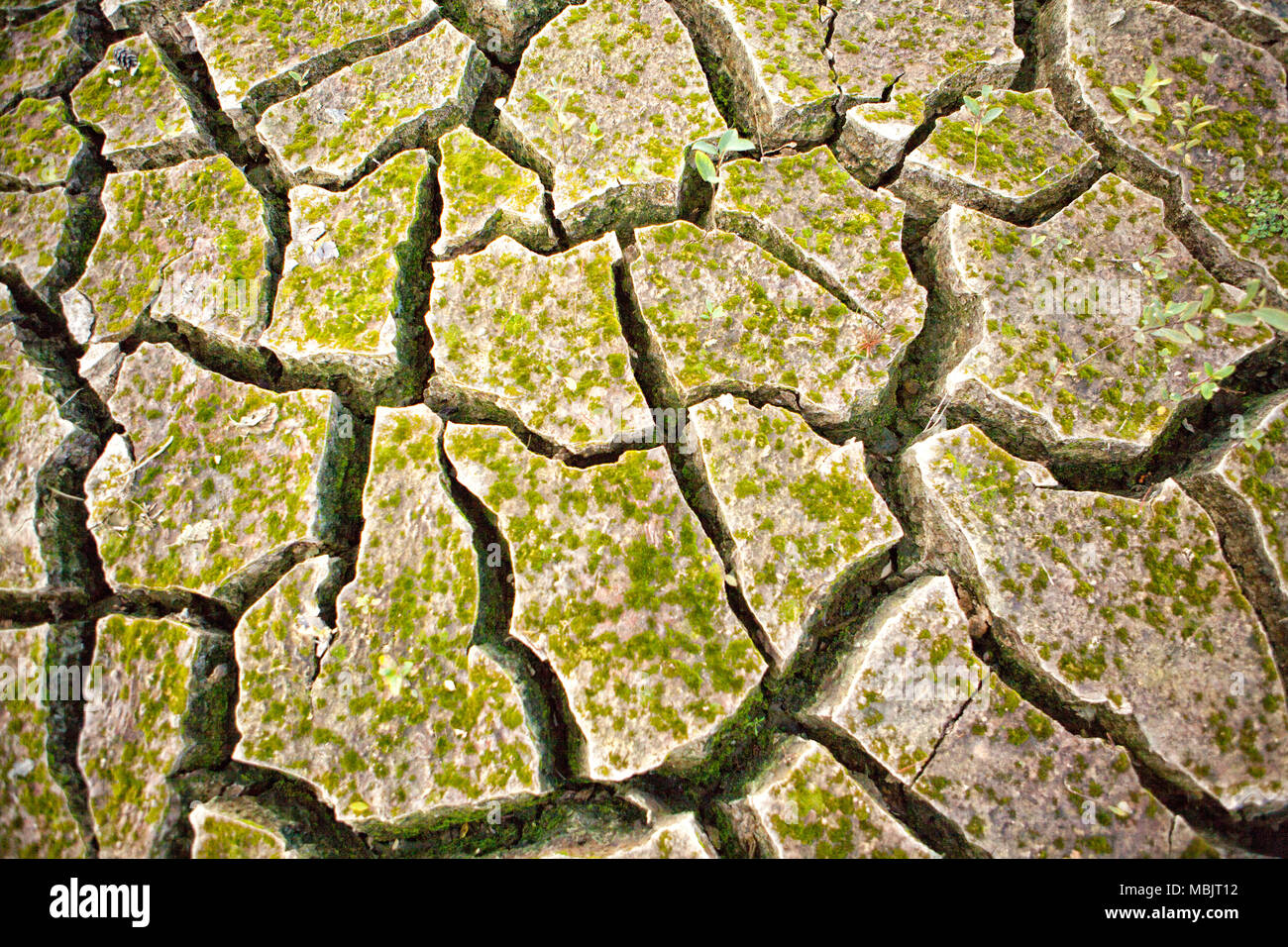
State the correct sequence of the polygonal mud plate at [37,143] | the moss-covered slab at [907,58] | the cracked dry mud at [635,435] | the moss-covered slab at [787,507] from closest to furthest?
the cracked dry mud at [635,435]
the moss-covered slab at [787,507]
the moss-covered slab at [907,58]
the polygonal mud plate at [37,143]

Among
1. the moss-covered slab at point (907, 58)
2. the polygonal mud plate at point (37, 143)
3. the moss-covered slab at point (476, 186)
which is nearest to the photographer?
the moss-covered slab at point (476, 186)

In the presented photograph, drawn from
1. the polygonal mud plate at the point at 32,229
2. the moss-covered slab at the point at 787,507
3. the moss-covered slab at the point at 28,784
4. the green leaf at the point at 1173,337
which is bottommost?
the moss-covered slab at the point at 28,784

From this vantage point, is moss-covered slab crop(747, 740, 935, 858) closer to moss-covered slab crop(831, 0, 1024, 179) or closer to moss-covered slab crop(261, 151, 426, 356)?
moss-covered slab crop(261, 151, 426, 356)

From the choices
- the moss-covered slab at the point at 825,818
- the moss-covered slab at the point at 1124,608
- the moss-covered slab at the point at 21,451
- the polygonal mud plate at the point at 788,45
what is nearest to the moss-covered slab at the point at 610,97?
the polygonal mud plate at the point at 788,45

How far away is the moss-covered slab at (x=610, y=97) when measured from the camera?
2.44m

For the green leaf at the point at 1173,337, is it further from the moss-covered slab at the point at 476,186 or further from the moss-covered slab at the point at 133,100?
the moss-covered slab at the point at 133,100

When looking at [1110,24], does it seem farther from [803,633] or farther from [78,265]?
[78,265]

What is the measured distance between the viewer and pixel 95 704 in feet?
6.74

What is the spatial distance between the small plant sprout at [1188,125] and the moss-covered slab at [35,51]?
4439mm

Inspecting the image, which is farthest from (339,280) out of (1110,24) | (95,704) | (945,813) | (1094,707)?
(1110,24)

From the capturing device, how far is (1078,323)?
7.39 feet

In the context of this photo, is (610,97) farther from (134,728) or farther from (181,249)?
(134,728)

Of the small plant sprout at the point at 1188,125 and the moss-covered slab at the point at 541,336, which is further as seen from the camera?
the small plant sprout at the point at 1188,125

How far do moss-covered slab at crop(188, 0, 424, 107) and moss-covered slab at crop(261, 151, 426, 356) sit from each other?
599 mm
